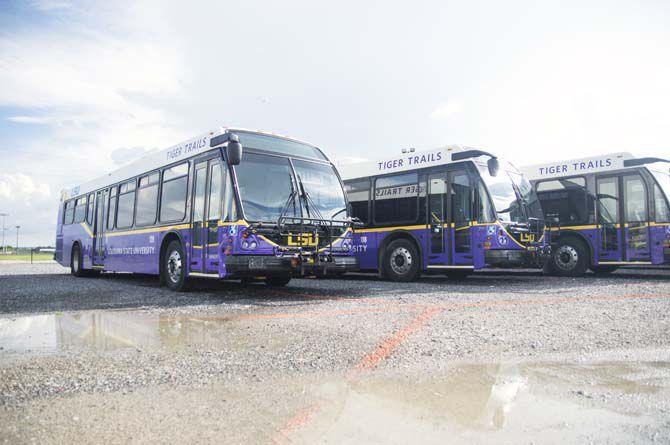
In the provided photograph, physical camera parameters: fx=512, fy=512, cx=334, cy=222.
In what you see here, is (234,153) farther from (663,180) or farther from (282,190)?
(663,180)

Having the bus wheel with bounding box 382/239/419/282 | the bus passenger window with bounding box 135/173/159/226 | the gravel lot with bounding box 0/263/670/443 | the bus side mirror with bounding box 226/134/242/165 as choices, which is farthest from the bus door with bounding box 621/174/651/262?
the bus passenger window with bounding box 135/173/159/226

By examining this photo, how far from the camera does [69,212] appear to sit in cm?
1741

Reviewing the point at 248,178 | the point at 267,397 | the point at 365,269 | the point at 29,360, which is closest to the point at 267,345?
the point at 267,397

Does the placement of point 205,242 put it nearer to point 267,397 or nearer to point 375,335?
point 375,335

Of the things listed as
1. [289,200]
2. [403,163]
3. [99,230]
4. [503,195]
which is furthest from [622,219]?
[99,230]

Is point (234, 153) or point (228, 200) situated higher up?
point (234, 153)

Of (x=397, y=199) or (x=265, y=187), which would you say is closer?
(x=265, y=187)

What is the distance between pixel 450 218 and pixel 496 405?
864 centimetres

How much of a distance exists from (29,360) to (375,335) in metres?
3.12

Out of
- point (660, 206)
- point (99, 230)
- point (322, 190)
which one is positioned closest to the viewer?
point (322, 190)

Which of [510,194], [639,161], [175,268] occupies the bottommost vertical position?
[175,268]

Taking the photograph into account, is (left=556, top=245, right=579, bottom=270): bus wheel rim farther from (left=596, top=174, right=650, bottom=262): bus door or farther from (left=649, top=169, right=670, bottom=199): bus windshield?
(left=649, top=169, right=670, bottom=199): bus windshield

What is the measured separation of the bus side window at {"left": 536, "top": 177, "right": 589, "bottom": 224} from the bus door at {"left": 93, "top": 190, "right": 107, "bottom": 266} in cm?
1242

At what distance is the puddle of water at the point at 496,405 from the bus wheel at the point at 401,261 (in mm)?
8127
